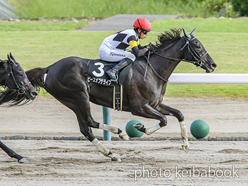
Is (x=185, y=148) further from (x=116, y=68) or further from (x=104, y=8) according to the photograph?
(x=104, y=8)

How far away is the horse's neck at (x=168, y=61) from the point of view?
196 inches

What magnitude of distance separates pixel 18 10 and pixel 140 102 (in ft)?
46.2

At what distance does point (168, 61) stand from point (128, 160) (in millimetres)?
1273

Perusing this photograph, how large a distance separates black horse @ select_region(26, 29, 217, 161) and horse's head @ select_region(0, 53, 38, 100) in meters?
0.42

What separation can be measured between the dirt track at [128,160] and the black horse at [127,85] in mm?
289

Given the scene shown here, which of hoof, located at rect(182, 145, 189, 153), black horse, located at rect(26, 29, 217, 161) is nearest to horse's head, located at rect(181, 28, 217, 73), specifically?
black horse, located at rect(26, 29, 217, 161)

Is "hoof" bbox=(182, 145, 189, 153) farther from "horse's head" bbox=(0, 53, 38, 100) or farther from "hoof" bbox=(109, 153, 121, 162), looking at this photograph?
"horse's head" bbox=(0, 53, 38, 100)

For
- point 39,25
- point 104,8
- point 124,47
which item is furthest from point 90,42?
point 124,47

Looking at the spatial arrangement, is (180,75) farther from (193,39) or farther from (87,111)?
(87,111)

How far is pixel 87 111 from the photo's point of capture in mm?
4863

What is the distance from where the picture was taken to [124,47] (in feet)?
16.3

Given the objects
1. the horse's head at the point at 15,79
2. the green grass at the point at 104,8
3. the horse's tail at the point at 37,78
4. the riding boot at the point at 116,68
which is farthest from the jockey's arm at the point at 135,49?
the green grass at the point at 104,8

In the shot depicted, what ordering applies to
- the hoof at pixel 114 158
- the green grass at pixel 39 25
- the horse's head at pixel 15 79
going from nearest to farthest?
the horse's head at pixel 15 79, the hoof at pixel 114 158, the green grass at pixel 39 25

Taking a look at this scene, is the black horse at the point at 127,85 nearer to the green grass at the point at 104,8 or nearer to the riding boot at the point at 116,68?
the riding boot at the point at 116,68
